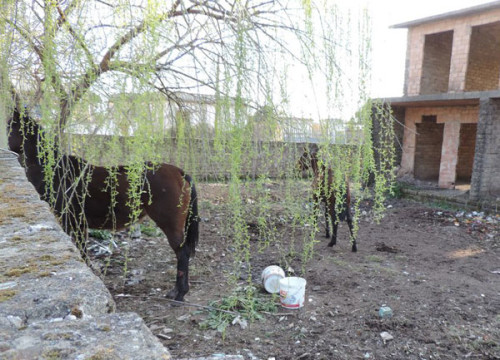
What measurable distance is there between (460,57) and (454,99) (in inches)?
53.9

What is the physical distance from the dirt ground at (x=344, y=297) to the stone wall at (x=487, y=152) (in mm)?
1758

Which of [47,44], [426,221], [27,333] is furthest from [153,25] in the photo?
[426,221]

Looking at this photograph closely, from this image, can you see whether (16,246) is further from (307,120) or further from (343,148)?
(343,148)

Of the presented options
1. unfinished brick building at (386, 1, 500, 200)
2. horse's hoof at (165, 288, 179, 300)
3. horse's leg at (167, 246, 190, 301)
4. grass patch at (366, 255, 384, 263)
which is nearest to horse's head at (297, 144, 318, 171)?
horse's leg at (167, 246, 190, 301)

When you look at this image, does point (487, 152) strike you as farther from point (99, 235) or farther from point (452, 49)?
point (99, 235)

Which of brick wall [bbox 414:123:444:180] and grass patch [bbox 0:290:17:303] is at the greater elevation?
brick wall [bbox 414:123:444:180]

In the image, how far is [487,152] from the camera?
7965 mm

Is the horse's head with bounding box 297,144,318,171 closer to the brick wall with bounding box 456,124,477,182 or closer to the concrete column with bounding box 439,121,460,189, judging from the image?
the concrete column with bounding box 439,121,460,189

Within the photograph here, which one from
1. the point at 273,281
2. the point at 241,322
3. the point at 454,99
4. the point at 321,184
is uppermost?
the point at 454,99

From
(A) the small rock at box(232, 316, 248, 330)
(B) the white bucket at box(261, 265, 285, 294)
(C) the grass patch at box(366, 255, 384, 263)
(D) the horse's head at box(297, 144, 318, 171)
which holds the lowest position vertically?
(A) the small rock at box(232, 316, 248, 330)

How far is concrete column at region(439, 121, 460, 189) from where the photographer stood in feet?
31.8

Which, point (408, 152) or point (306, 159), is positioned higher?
point (408, 152)

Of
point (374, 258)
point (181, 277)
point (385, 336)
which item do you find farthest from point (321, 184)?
point (374, 258)

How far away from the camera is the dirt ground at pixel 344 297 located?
3.10m
